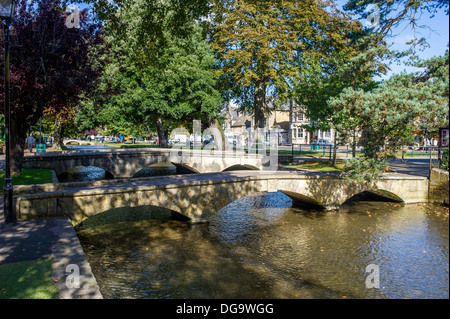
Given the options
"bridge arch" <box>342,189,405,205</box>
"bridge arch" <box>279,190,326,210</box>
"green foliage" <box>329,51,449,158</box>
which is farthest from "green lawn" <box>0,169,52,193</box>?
"bridge arch" <box>342,189,405,205</box>

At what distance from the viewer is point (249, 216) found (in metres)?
16.8

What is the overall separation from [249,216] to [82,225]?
7563 millimetres

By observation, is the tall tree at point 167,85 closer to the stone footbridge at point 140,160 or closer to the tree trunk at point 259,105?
the tree trunk at point 259,105

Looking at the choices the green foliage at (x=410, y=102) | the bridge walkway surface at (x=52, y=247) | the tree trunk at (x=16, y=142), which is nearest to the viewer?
the green foliage at (x=410, y=102)

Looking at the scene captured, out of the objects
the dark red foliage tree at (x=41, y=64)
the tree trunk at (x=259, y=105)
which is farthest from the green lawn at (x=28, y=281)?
the tree trunk at (x=259, y=105)

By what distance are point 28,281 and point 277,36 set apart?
23.3 metres

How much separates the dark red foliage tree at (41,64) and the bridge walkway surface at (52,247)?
26.6ft

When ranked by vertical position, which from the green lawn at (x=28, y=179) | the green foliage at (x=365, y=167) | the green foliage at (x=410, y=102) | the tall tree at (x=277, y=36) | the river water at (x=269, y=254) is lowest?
the river water at (x=269, y=254)

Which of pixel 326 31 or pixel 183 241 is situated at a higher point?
pixel 326 31

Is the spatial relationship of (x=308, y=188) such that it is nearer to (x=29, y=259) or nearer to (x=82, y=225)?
(x=82, y=225)

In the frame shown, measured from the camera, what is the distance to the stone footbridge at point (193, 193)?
36.2ft

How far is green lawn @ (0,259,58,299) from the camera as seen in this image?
572 centimetres

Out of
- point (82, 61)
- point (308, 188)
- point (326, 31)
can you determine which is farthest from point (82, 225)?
point (326, 31)

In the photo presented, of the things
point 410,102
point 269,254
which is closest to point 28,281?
point 410,102
